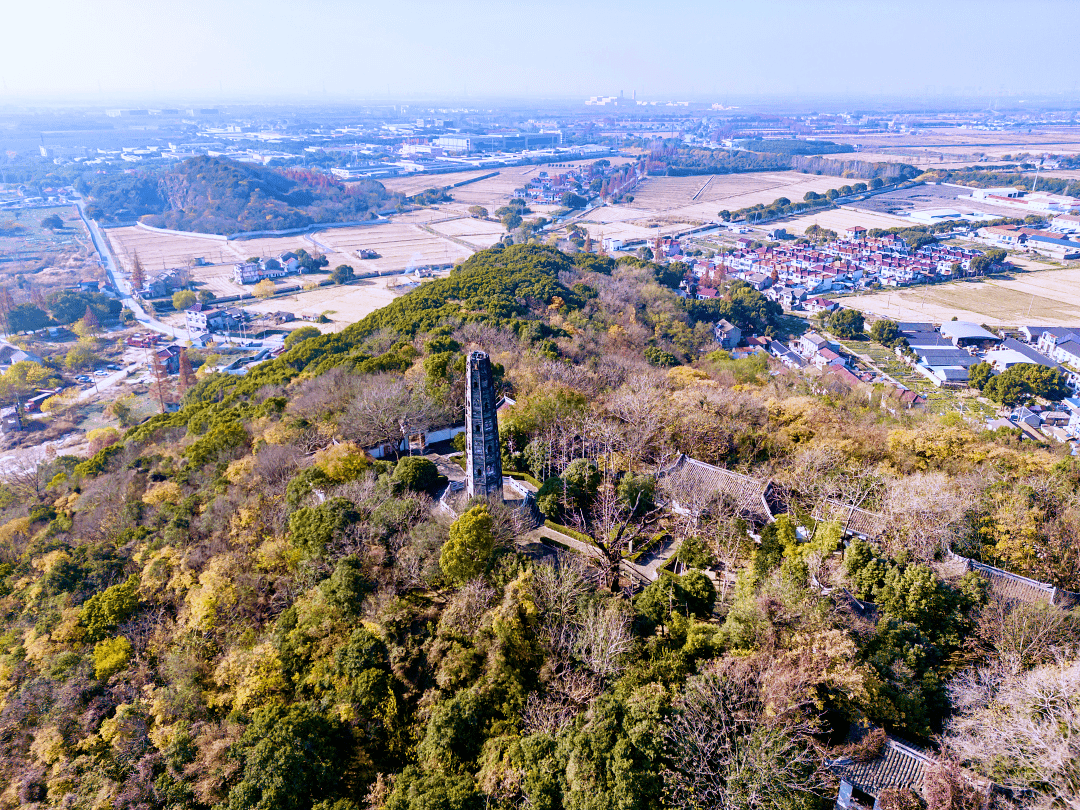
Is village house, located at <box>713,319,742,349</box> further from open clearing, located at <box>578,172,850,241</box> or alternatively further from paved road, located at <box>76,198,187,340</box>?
paved road, located at <box>76,198,187,340</box>

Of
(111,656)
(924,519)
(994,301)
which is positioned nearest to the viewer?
(924,519)

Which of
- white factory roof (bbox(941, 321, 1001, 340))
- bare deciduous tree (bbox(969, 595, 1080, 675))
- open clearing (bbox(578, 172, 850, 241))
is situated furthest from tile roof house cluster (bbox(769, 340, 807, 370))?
open clearing (bbox(578, 172, 850, 241))

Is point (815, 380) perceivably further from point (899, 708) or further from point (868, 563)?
point (899, 708)

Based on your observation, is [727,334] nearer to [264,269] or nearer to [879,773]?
[879,773]

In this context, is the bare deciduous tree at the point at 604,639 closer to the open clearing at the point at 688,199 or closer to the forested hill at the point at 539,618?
the forested hill at the point at 539,618

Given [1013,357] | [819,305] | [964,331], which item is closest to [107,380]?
[819,305]

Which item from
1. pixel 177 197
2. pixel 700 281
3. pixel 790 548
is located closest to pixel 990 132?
pixel 700 281

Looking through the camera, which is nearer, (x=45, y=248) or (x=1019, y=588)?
(x=1019, y=588)
